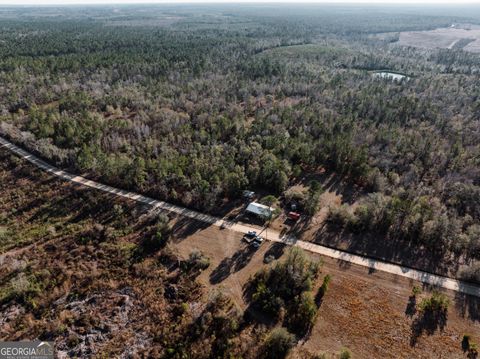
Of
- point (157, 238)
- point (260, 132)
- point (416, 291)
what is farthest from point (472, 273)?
point (260, 132)

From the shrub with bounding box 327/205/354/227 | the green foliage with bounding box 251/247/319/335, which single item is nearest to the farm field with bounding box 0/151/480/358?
the green foliage with bounding box 251/247/319/335

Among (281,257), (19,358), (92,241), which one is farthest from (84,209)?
(281,257)

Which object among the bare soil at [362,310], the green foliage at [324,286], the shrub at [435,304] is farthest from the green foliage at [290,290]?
the shrub at [435,304]

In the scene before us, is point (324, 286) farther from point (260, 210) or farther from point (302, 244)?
point (260, 210)

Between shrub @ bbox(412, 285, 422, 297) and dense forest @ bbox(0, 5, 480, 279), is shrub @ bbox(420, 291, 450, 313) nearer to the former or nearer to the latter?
shrub @ bbox(412, 285, 422, 297)

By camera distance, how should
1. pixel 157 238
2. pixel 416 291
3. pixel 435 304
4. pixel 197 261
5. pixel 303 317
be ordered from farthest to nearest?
pixel 157 238
pixel 197 261
pixel 416 291
pixel 435 304
pixel 303 317

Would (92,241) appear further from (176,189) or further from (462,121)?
(462,121)
